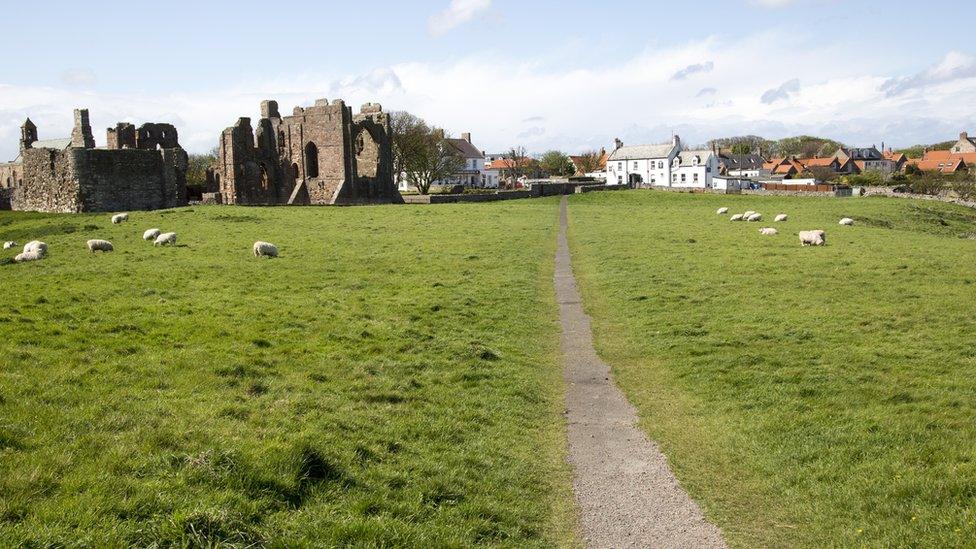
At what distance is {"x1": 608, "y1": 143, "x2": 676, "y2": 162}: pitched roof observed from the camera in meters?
117

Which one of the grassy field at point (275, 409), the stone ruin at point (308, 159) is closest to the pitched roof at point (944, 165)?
the stone ruin at point (308, 159)

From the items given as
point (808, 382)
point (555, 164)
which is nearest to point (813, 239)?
point (808, 382)

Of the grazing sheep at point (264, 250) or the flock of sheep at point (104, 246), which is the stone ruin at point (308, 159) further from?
the grazing sheep at point (264, 250)

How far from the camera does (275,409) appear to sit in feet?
30.8

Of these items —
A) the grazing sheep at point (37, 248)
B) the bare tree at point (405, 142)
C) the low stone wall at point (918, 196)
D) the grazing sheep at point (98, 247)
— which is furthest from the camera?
the bare tree at point (405, 142)

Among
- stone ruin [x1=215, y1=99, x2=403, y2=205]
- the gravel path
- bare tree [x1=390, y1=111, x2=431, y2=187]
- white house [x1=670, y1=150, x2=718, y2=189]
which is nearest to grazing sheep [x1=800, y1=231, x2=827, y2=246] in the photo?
the gravel path

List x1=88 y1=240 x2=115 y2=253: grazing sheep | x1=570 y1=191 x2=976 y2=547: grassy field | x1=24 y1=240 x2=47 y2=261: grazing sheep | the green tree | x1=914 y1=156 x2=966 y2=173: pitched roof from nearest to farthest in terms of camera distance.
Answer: x1=570 y1=191 x2=976 y2=547: grassy field, x1=24 y1=240 x2=47 y2=261: grazing sheep, x1=88 y1=240 x2=115 y2=253: grazing sheep, x1=914 y1=156 x2=966 y2=173: pitched roof, the green tree

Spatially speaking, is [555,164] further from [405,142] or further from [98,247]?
[98,247]

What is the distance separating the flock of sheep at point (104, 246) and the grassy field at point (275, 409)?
1132mm

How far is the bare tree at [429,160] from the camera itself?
87.7 m

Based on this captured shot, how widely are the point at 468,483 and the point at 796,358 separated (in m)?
7.40

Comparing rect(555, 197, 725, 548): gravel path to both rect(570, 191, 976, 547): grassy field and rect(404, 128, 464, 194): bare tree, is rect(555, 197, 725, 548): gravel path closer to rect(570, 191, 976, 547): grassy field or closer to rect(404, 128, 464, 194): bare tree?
rect(570, 191, 976, 547): grassy field

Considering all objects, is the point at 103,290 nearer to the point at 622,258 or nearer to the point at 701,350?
the point at 701,350

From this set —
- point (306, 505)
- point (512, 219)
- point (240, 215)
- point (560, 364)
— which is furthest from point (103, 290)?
point (512, 219)
